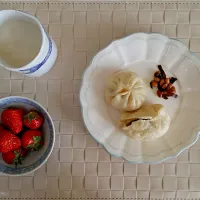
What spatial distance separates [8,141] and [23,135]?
43mm

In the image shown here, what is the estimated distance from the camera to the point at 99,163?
890 millimetres

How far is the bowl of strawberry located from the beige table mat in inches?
2.0

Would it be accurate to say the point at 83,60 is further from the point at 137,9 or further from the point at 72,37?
the point at 137,9

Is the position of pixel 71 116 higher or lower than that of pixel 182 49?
lower

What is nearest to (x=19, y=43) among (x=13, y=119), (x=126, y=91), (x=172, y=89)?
(x=13, y=119)

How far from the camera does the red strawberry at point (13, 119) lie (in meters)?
0.82

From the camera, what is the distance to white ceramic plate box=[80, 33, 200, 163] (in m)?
0.85

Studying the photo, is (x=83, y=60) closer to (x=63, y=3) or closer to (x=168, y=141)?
(x=63, y=3)

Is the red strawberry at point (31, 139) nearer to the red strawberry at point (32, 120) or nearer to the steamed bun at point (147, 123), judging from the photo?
the red strawberry at point (32, 120)

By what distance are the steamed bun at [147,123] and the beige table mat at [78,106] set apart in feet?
0.33

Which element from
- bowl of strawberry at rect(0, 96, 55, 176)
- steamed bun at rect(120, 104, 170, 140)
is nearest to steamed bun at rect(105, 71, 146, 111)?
steamed bun at rect(120, 104, 170, 140)

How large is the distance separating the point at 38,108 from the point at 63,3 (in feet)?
1.03

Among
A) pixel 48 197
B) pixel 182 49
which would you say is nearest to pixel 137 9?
pixel 182 49

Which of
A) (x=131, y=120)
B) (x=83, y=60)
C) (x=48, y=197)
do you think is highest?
(x=83, y=60)
